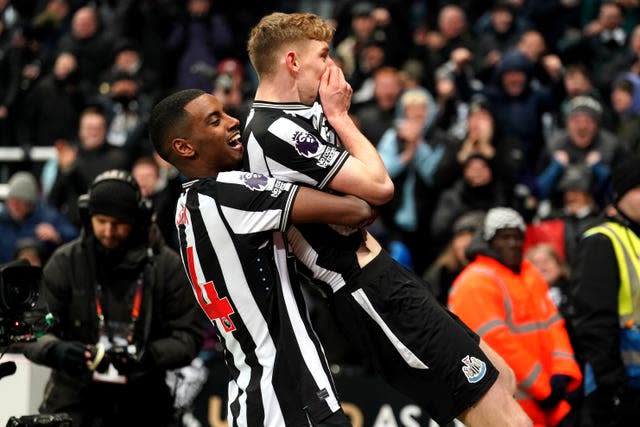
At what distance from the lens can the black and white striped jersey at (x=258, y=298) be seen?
5.13 meters

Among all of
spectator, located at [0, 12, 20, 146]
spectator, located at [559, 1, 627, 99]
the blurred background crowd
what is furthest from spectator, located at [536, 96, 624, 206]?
spectator, located at [0, 12, 20, 146]

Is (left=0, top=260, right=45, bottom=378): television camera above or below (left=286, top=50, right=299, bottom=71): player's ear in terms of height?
below

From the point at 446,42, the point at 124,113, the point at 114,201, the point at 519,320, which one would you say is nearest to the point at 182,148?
the point at 114,201

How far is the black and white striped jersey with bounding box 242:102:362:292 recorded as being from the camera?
203 inches

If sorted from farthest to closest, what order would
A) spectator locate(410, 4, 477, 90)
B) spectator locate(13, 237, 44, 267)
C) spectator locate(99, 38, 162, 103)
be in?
1. spectator locate(99, 38, 162, 103)
2. spectator locate(410, 4, 477, 90)
3. spectator locate(13, 237, 44, 267)

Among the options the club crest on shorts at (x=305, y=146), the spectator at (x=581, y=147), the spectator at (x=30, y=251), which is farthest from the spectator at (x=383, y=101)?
the club crest on shorts at (x=305, y=146)

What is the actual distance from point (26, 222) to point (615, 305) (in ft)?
19.9

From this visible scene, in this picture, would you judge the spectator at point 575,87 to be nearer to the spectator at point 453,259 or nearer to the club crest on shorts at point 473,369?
the spectator at point 453,259

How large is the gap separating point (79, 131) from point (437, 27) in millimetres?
4272

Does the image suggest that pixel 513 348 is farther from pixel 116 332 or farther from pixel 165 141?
pixel 165 141

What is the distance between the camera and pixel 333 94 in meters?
5.32

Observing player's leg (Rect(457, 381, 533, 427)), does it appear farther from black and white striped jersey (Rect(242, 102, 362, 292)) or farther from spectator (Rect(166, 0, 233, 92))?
spectator (Rect(166, 0, 233, 92))

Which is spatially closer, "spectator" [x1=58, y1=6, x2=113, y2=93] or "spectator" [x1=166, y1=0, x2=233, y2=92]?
"spectator" [x1=166, y1=0, x2=233, y2=92]

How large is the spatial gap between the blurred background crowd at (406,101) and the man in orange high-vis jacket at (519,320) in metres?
1.22
